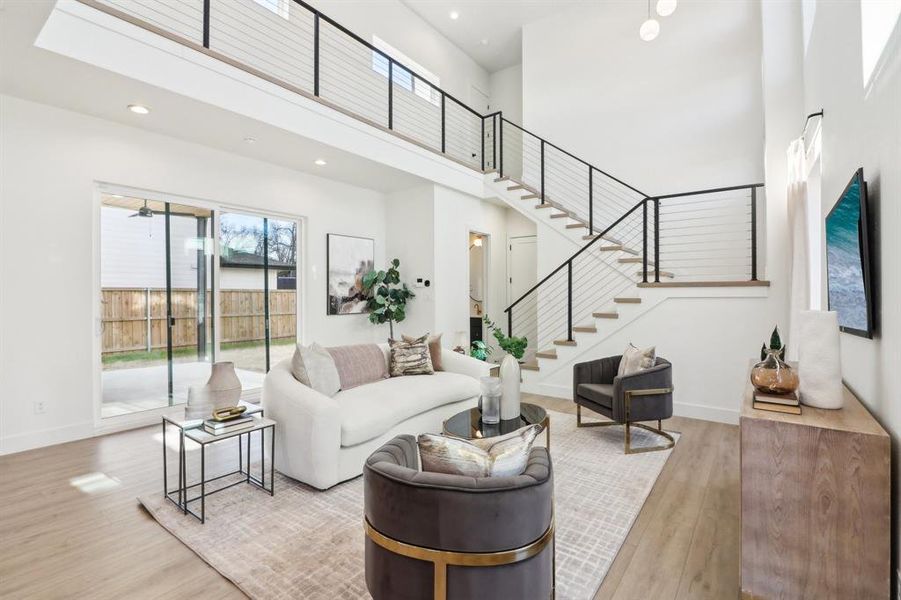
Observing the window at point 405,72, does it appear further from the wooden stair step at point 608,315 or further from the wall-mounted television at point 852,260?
the wall-mounted television at point 852,260

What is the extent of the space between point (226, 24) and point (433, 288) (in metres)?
4.16

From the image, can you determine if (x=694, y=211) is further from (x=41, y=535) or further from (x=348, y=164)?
(x=41, y=535)

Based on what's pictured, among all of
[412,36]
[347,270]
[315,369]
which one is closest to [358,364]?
[315,369]

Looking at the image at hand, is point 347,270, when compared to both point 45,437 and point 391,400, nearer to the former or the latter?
point 391,400

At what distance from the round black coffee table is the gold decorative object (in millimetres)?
1181

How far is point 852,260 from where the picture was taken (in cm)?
206

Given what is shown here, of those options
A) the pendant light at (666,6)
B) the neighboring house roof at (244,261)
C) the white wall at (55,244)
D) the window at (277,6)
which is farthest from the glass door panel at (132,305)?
the pendant light at (666,6)

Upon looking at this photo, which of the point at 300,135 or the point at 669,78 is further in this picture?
the point at 669,78

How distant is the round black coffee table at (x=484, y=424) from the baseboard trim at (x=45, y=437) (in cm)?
348

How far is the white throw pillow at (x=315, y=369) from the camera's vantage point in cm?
333

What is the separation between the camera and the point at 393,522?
1.43 metres

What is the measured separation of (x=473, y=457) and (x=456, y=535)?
258 mm

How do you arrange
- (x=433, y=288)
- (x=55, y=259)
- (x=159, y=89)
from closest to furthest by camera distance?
(x=159, y=89) → (x=55, y=259) → (x=433, y=288)

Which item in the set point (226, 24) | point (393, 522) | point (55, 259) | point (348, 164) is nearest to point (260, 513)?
point (393, 522)
